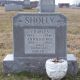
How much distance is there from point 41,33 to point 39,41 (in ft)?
0.60

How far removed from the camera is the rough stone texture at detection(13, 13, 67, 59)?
739 centimetres

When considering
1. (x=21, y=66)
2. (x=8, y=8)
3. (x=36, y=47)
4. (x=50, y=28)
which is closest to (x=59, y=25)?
(x=50, y=28)

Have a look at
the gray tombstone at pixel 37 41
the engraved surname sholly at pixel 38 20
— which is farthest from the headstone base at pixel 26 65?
the engraved surname sholly at pixel 38 20

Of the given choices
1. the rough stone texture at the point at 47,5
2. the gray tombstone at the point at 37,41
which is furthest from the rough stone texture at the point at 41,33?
the rough stone texture at the point at 47,5

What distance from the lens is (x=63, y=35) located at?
743cm

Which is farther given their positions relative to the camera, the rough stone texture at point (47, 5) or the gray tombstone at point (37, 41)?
the rough stone texture at point (47, 5)

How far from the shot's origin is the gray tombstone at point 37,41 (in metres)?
7.40

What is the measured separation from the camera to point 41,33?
747 cm

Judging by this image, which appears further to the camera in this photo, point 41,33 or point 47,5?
point 47,5

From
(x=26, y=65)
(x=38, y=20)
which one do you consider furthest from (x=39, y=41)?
Answer: (x=26, y=65)

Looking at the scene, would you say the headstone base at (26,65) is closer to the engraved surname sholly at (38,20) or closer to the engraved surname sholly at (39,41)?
the engraved surname sholly at (39,41)

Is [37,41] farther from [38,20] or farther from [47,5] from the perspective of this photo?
[47,5]

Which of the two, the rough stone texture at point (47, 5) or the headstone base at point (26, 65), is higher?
the rough stone texture at point (47, 5)

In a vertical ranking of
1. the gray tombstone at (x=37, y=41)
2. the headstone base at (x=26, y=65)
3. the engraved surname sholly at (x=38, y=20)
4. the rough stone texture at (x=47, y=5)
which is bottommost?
the headstone base at (x=26, y=65)
